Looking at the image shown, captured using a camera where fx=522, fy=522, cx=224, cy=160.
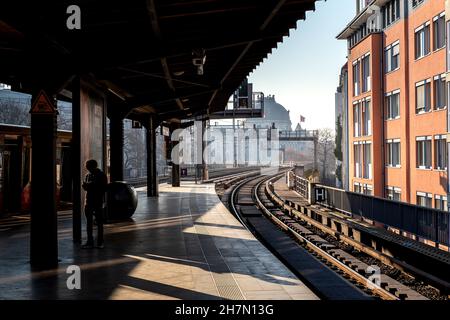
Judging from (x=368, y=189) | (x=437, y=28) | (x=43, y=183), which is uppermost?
(x=437, y=28)

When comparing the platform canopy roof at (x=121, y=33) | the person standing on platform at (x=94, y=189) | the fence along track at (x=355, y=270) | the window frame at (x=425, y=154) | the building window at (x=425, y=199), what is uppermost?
the platform canopy roof at (x=121, y=33)

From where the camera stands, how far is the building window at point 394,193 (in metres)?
30.1

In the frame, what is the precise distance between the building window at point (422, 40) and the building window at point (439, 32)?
85 cm

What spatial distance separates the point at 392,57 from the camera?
103 ft

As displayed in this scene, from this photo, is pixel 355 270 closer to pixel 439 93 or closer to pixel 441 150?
pixel 441 150

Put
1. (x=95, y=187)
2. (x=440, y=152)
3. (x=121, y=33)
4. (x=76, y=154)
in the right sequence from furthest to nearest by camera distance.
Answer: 1. (x=440, y=152)
2. (x=76, y=154)
3. (x=121, y=33)
4. (x=95, y=187)

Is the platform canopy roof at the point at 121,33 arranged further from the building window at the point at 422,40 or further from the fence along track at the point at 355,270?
the building window at the point at 422,40

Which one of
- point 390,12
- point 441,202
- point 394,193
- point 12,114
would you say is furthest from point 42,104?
point 12,114

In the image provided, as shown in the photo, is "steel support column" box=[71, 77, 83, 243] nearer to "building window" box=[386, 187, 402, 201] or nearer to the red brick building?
the red brick building

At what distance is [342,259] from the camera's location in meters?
13.3

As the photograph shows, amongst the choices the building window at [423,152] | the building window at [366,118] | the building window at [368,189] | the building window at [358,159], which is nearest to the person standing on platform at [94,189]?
the building window at [423,152]

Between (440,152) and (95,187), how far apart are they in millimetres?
19397

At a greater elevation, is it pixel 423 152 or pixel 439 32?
pixel 439 32
